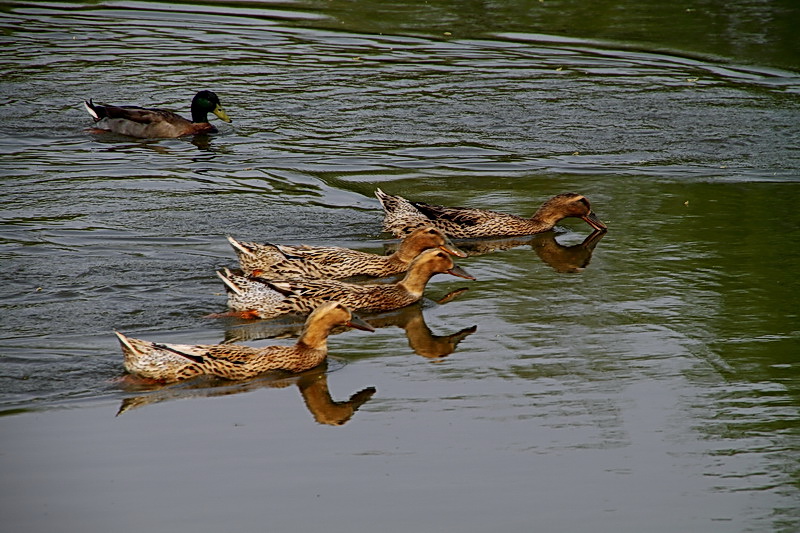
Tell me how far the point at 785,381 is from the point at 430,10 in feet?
57.3

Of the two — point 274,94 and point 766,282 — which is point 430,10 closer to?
point 274,94

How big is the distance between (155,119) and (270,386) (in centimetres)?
913

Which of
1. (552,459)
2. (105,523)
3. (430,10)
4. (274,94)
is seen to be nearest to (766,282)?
(552,459)

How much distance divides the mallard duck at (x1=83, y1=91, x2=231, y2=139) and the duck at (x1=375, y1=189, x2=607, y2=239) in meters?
5.14

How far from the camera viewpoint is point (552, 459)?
23.5 feet

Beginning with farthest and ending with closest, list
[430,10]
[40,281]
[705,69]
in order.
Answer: [430,10] < [705,69] < [40,281]

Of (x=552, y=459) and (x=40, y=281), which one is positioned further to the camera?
(x=40, y=281)

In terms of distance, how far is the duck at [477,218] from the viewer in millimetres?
12234

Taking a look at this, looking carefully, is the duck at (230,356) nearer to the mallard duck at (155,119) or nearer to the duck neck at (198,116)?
the mallard duck at (155,119)

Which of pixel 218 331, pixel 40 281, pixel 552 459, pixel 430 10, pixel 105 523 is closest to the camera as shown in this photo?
pixel 105 523

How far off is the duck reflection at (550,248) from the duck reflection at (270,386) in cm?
371

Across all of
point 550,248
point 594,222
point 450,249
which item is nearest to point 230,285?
point 450,249

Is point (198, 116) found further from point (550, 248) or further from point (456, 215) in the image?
point (550, 248)

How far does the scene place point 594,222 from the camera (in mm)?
12617
